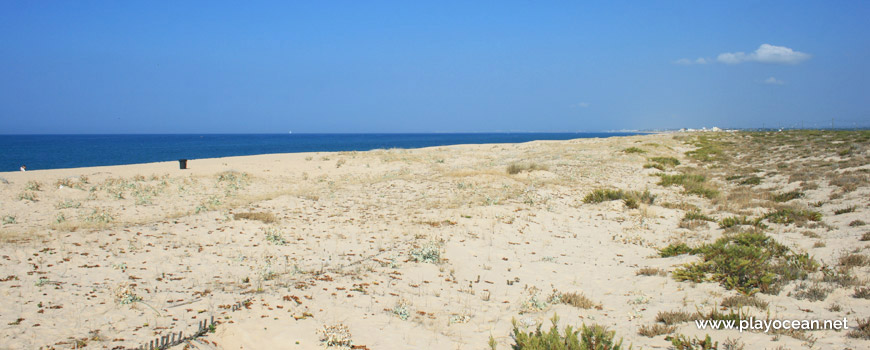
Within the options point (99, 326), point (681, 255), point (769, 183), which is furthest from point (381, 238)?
point (769, 183)

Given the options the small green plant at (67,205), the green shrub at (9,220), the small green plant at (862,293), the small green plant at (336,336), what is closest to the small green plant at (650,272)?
the small green plant at (862,293)

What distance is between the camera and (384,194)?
633 inches

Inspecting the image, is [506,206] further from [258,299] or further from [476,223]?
[258,299]

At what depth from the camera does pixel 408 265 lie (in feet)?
27.6

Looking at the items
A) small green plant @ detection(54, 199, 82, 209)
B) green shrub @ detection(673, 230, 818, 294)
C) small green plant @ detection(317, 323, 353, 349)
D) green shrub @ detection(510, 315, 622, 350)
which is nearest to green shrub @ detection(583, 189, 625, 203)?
green shrub @ detection(673, 230, 818, 294)

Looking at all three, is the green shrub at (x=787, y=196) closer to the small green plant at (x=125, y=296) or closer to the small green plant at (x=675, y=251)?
the small green plant at (x=675, y=251)

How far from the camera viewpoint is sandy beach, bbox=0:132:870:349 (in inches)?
213

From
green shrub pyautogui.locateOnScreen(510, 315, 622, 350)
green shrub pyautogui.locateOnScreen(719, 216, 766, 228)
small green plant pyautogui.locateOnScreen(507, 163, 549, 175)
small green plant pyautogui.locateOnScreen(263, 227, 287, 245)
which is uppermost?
small green plant pyautogui.locateOnScreen(507, 163, 549, 175)

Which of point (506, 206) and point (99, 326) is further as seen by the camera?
point (506, 206)

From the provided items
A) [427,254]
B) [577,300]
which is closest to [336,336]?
[577,300]

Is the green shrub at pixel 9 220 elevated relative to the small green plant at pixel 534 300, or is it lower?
elevated

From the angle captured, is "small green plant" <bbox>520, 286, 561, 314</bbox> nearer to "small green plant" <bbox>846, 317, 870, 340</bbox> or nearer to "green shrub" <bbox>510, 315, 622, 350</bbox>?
"green shrub" <bbox>510, 315, 622, 350</bbox>

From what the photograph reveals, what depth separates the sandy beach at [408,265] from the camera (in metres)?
5.42

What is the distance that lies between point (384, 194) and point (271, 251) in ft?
23.5
